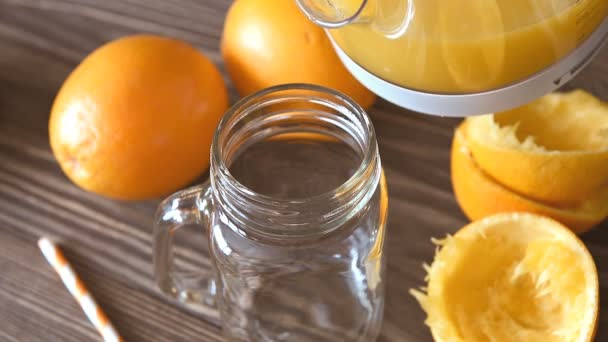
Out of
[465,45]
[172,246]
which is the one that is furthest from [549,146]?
[172,246]

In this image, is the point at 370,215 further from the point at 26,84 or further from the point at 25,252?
the point at 26,84

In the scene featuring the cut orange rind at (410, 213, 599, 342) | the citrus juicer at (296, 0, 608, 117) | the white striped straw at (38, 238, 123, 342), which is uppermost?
the citrus juicer at (296, 0, 608, 117)

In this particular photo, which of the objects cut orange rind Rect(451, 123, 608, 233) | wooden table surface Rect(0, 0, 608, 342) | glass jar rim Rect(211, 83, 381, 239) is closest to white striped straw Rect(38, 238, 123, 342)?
wooden table surface Rect(0, 0, 608, 342)

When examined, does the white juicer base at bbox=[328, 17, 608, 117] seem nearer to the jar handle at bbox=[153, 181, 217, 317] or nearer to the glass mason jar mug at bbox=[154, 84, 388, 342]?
the glass mason jar mug at bbox=[154, 84, 388, 342]

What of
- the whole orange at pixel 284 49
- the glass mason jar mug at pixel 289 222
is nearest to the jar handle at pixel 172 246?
the glass mason jar mug at pixel 289 222

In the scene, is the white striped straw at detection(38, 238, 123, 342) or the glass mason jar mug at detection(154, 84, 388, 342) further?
the white striped straw at detection(38, 238, 123, 342)

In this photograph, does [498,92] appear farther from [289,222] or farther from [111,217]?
[111,217]

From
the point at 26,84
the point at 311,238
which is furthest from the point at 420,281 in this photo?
the point at 26,84
